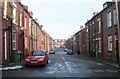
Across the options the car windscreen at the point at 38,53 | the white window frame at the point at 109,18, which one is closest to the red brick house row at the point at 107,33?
the white window frame at the point at 109,18

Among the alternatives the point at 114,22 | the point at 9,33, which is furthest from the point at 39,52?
the point at 114,22

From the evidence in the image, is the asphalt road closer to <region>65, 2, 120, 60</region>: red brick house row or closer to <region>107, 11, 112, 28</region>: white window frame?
<region>65, 2, 120, 60</region>: red brick house row

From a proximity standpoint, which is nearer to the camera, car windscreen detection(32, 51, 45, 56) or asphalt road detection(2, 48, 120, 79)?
asphalt road detection(2, 48, 120, 79)

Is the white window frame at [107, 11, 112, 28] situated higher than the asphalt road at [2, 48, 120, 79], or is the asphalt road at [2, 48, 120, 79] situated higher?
the white window frame at [107, 11, 112, 28]

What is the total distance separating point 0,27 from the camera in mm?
23297

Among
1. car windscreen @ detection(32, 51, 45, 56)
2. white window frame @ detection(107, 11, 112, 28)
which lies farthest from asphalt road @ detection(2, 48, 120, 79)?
white window frame @ detection(107, 11, 112, 28)

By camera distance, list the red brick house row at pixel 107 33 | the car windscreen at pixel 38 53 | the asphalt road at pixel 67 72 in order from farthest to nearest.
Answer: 1. the red brick house row at pixel 107 33
2. the car windscreen at pixel 38 53
3. the asphalt road at pixel 67 72

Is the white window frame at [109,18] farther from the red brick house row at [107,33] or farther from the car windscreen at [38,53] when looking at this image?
the car windscreen at [38,53]

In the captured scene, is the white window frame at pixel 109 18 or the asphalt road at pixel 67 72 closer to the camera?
the asphalt road at pixel 67 72

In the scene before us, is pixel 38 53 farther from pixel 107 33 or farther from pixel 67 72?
pixel 107 33

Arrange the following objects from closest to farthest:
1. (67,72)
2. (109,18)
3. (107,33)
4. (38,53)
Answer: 1. (67,72)
2. (38,53)
3. (109,18)
4. (107,33)

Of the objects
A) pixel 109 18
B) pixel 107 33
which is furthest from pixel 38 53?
pixel 107 33

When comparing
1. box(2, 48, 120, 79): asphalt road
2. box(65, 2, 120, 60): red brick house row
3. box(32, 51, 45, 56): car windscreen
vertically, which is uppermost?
box(65, 2, 120, 60): red brick house row

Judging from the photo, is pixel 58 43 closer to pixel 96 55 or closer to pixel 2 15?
pixel 96 55
